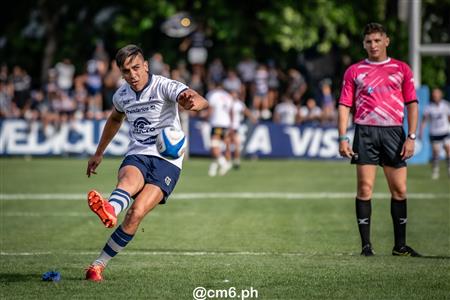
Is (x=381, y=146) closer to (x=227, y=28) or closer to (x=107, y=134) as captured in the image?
(x=107, y=134)

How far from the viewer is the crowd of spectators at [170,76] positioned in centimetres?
3228

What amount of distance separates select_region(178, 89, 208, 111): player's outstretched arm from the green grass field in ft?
5.03

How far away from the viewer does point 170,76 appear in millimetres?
32531

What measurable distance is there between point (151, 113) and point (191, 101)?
0.72 m

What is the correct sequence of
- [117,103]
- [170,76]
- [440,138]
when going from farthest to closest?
[170,76] < [440,138] < [117,103]

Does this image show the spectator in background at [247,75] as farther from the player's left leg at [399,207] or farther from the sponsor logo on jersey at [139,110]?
the sponsor logo on jersey at [139,110]

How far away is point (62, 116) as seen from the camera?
32.4 meters

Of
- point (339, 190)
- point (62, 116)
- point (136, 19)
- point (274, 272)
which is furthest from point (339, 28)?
point (274, 272)

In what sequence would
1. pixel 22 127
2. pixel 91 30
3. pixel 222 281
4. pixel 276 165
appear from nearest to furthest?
pixel 222 281 < pixel 276 165 < pixel 22 127 < pixel 91 30

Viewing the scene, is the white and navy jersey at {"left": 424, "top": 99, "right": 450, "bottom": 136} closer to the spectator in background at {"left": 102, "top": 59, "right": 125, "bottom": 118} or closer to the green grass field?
the green grass field

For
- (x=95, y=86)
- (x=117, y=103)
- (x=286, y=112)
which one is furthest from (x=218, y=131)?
(x=117, y=103)

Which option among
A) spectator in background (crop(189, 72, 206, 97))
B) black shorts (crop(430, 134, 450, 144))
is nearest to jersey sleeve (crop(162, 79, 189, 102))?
black shorts (crop(430, 134, 450, 144))

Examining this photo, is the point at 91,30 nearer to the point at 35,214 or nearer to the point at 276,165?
the point at 276,165

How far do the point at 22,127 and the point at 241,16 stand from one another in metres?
9.00
